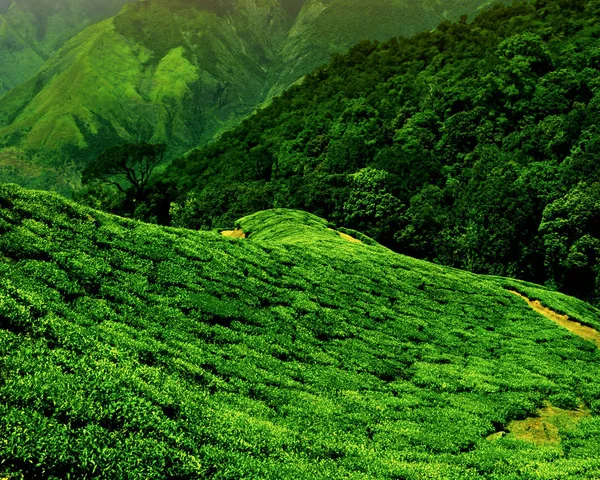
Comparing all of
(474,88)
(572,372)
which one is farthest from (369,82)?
(572,372)

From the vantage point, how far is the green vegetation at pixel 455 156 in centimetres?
8500

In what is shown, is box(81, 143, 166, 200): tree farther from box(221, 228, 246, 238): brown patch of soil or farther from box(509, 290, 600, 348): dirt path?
box(509, 290, 600, 348): dirt path

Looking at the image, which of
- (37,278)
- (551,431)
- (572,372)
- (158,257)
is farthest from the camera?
(572,372)

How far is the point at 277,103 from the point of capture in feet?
653

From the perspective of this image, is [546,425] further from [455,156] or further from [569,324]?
[455,156]

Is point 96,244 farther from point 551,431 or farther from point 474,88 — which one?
→ point 474,88

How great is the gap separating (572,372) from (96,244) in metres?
34.5

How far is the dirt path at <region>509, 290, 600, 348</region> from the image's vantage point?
41384mm

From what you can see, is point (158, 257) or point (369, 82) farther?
point (369, 82)

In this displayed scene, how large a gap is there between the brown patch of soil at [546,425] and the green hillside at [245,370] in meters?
0.11

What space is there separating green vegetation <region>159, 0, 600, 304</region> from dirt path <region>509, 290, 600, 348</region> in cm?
3559

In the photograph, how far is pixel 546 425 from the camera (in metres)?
21.4

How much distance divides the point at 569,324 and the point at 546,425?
27710mm

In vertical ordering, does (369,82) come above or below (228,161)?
above
